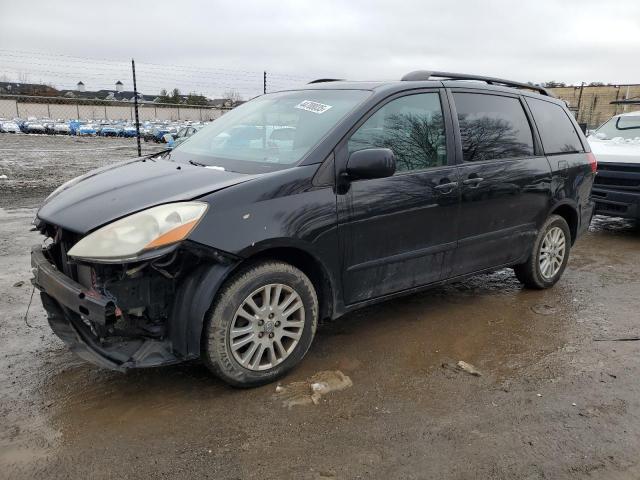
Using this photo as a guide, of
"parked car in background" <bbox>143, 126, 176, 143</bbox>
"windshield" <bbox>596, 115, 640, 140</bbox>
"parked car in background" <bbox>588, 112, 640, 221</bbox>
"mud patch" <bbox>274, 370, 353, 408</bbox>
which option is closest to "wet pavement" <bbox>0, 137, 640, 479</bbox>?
"mud patch" <bbox>274, 370, 353, 408</bbox>

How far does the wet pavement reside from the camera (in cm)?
251

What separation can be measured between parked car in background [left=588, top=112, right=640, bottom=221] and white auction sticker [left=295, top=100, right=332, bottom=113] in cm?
540

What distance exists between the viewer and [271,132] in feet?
12.3

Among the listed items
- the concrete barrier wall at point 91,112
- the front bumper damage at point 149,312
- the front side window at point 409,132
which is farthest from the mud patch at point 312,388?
the concrete barrier wall at point 91,112

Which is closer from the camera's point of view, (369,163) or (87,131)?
(369,163)

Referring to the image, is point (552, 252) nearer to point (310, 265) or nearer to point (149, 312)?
point (310, 265)

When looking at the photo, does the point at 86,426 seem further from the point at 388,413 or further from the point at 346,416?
the point at 388,413

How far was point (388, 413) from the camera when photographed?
9.65ft

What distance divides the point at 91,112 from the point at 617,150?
5512 cm

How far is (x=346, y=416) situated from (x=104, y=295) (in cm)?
141

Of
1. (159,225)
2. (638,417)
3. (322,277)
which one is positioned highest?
(159,225)

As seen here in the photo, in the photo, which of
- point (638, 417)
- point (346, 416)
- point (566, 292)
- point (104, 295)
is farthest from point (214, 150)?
point (566, 292)

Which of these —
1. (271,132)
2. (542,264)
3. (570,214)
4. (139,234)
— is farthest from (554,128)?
(139,234)

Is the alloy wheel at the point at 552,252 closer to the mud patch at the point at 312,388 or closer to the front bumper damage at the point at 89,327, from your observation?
the mud patch at the point at 312,388
